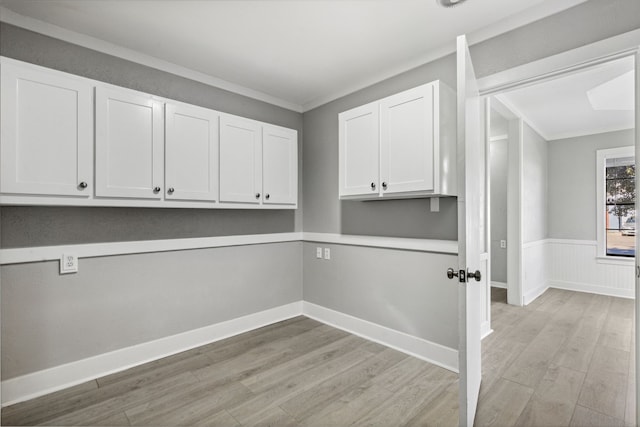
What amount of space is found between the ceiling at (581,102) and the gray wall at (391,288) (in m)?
1.64

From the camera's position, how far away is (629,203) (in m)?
4.68

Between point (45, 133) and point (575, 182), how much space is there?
6.43 meters

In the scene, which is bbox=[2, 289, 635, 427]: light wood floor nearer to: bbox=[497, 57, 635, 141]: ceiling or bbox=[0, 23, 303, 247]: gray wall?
bbox=[0, 23, 303, 247]: gray wall

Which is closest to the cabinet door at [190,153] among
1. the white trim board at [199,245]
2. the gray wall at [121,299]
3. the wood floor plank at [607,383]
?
the white trim board at [199,245]

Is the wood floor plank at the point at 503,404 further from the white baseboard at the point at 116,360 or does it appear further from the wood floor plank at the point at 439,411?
the white baseboard at the point at 116,360

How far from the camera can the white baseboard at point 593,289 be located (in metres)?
4.49

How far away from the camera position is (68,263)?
2.15m

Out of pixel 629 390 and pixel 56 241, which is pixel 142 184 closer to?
pixel 56 241

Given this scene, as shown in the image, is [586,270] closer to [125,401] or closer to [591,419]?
[591,419]

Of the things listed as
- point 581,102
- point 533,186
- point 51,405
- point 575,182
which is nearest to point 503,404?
point 51,405

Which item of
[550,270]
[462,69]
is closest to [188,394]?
[462,69]

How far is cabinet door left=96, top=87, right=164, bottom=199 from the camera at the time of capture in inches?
80.0

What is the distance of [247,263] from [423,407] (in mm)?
1926

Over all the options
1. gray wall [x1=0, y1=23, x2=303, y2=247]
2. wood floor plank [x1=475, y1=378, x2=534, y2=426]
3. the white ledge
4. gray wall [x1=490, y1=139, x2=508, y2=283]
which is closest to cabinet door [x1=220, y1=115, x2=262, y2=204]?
gray wall [x1=0, y1=23, x2=303, y2=247]
